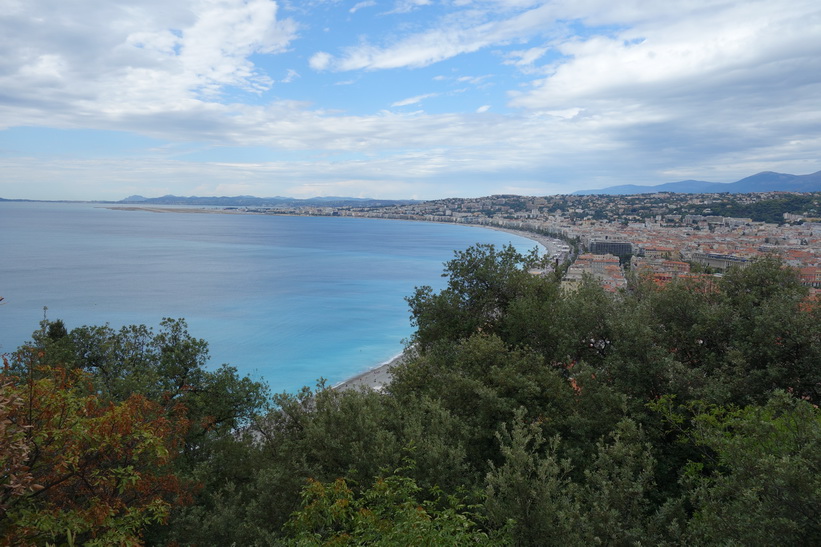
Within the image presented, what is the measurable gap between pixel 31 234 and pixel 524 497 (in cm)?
12945

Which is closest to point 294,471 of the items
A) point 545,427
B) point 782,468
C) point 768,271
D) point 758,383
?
point 545,427

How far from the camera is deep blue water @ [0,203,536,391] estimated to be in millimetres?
34125

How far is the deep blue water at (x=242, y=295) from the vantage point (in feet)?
112

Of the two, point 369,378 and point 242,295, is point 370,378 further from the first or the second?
point 242,295

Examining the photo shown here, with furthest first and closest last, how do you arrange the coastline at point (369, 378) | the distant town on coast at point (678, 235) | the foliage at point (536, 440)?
the distant town on coast at point (678, 235) → the coastline at point (369, 378) → the foliage at point (536, 440)

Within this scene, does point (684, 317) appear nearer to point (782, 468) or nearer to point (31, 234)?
point (782, 468)

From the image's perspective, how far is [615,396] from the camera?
739 cm

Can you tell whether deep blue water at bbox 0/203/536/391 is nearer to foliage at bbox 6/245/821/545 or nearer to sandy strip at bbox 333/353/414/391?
sandy strip at bbox 333/353/414/391

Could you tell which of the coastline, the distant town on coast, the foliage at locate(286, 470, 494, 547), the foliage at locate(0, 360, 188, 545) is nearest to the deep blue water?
the coastline

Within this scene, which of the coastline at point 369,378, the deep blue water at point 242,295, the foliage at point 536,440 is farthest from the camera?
the deep blue water at point 242,295

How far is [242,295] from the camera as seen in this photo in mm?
50750

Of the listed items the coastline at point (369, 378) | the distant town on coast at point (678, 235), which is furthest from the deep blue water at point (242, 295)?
the distant town on coast at point (678, 235)

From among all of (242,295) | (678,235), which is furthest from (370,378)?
(678,235)

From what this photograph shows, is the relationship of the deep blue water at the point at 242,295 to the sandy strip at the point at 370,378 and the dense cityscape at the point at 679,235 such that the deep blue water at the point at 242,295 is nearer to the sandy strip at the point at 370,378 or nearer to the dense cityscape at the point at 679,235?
the sandy strip at the point at 370,378
